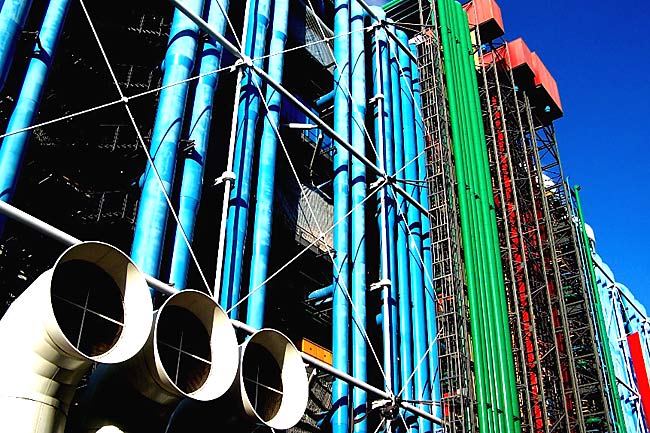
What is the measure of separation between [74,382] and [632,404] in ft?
118

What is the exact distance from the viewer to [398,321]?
20.9 m

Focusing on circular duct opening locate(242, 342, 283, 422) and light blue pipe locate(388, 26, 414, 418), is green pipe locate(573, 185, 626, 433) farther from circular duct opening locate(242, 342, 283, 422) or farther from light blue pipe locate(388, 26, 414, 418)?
circular duct opening locate(242, 342, 283, 422)

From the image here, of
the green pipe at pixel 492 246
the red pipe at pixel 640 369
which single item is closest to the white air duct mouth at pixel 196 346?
the green pipe at pixel 492 246

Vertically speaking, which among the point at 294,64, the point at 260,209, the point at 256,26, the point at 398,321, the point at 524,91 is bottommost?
the point at 398,321

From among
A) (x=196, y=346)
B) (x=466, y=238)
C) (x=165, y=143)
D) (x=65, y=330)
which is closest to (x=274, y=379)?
(x=196, y=346)

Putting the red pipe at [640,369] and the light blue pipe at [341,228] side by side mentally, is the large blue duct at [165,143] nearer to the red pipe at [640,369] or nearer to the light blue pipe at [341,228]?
the light blue pipe at [341,228]

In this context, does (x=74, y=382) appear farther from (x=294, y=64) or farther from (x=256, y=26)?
(x=294, y=64)

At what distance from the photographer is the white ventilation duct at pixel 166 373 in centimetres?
973

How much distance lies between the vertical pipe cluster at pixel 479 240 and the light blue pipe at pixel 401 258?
7.04 feet

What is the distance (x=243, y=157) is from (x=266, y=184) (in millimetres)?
979

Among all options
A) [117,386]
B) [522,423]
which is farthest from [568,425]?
[117,386]

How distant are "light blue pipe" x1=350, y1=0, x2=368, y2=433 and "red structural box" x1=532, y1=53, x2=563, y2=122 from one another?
15.0 m

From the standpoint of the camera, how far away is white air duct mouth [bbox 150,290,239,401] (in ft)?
34.5

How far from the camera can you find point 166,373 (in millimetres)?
9867
